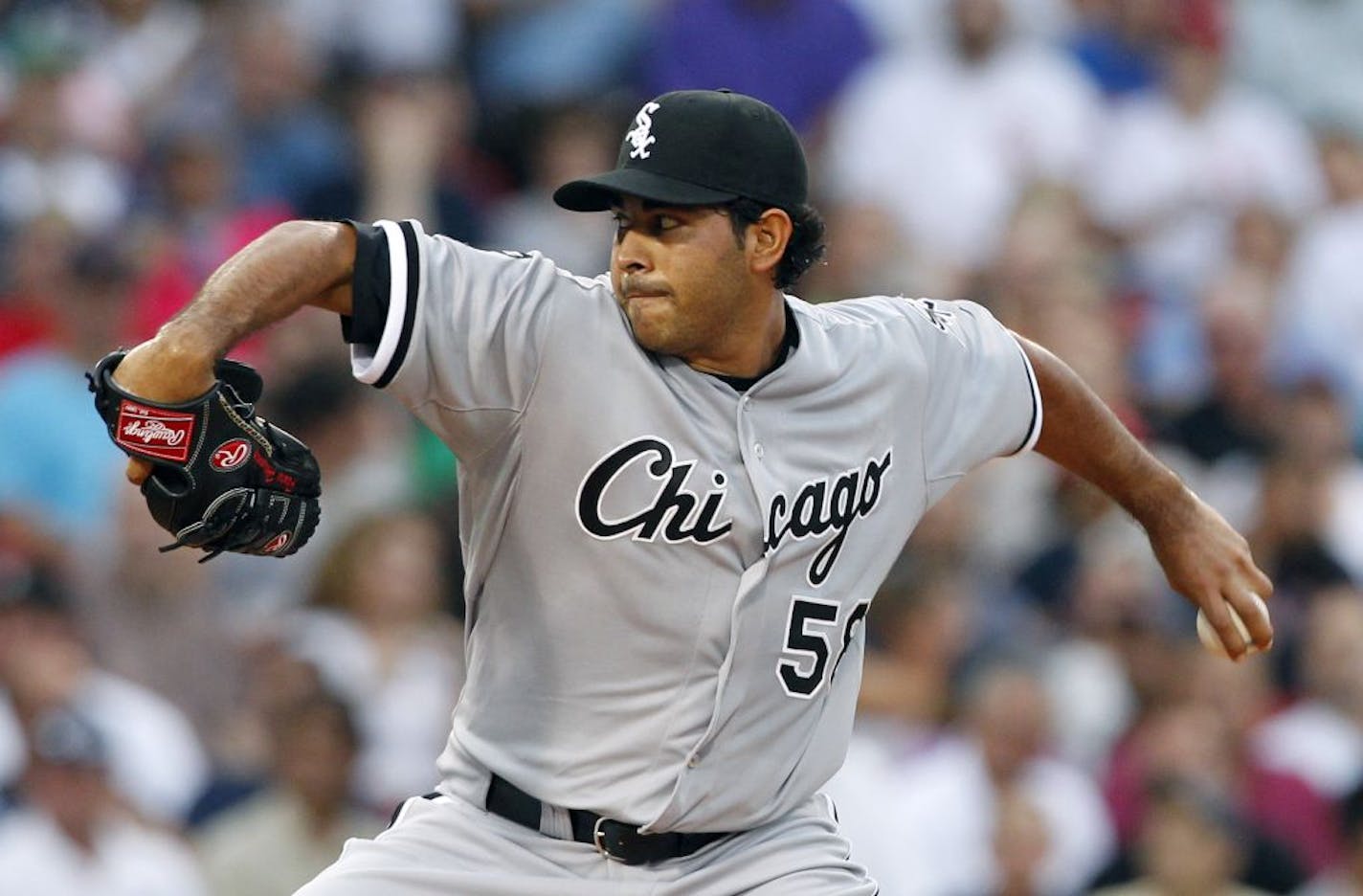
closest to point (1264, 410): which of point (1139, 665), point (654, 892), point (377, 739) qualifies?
point (1139, 665)

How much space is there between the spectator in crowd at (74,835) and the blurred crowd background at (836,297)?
0.04ft

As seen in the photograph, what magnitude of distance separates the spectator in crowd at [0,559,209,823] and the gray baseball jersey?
3065 mm

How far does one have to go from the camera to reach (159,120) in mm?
9859

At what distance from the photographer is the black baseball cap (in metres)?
4.22

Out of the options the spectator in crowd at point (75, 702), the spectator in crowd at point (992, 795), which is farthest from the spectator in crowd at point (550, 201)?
the spectator in crowd at point (75, 702)

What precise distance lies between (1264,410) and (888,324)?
5.54 meters

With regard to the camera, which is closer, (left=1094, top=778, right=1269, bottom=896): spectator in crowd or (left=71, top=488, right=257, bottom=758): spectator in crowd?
(left=1094, top=778, right=1269, bottom=896): spectator in crowd

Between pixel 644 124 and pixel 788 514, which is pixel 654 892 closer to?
pixel 788 514

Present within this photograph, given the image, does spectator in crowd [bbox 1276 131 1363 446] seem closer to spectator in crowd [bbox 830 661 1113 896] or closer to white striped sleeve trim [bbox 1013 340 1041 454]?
spectator in crowd [bbox 830 661 1113 896]

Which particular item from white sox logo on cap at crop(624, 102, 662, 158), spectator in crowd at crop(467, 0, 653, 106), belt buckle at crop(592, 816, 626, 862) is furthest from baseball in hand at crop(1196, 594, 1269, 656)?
spectator in crowd at crop(467, 0, 653, 106)

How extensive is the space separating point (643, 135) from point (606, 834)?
1.22 m

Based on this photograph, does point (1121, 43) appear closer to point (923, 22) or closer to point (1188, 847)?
point (923, 22)

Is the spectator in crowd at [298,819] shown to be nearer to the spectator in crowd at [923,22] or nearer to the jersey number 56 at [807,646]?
the jersey number 56 at [807,646]

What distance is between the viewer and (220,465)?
3.80 m
